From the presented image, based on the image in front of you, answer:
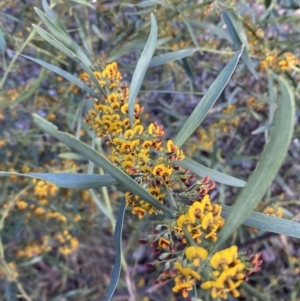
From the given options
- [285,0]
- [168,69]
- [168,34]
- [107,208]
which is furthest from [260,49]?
[107,208]

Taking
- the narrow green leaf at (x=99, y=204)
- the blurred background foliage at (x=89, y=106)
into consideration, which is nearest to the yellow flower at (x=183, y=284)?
the blurred background foliage at (x=89, y=106)

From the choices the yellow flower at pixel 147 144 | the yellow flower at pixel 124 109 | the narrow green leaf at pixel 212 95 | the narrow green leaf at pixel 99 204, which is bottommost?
the narrow green leaf at pixel 99 204

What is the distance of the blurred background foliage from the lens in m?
1.64

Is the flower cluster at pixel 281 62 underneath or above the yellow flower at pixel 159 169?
above

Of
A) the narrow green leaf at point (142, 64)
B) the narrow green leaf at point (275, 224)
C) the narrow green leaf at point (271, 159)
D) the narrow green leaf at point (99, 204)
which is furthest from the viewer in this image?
the narrow green leaf at point (99, 204)

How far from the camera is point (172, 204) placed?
87cm

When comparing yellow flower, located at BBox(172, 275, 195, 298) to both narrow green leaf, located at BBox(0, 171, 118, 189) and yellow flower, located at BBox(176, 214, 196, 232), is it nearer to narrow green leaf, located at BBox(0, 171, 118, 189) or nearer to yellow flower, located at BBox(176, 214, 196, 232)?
yellow flower, located at BBox(176, 214, 196, 232)

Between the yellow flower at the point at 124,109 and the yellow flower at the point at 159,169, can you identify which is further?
the yellow flower at the point at 124,109

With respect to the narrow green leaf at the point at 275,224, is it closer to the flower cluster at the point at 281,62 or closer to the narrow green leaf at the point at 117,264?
the narrow green leaf at the point at 117,264

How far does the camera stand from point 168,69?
2312mm

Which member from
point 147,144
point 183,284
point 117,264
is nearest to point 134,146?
point 147,144

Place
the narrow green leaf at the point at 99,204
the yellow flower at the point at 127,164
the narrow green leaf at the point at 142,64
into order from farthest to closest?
the narrow green leaf at the point at 99,204 < the narrow green leaf at the point at 142,64 < the yellow flower at the point at 127,164

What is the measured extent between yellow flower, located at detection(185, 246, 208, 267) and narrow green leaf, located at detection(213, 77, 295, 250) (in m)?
0.04

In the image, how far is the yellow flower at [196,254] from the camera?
71 cm
